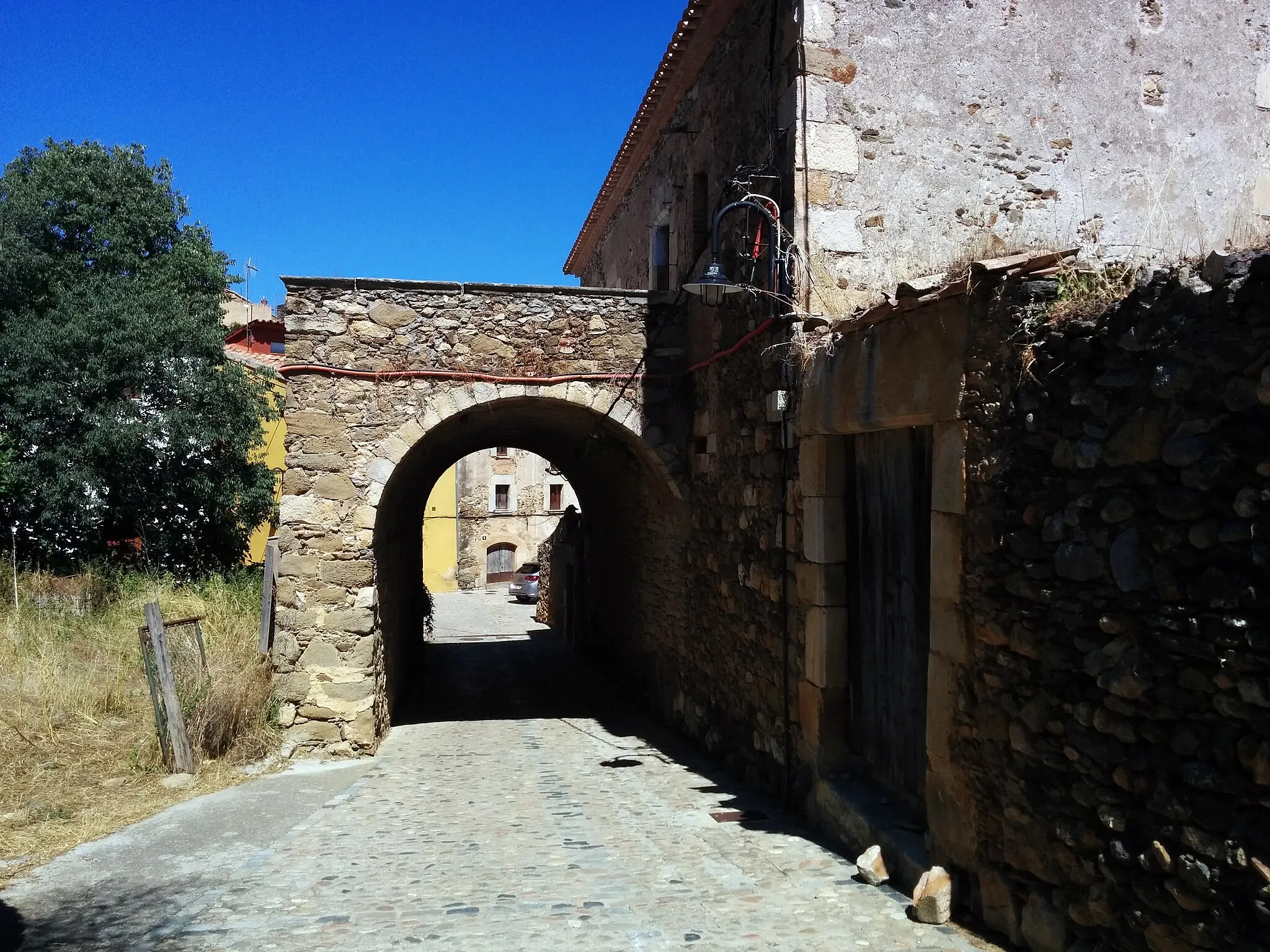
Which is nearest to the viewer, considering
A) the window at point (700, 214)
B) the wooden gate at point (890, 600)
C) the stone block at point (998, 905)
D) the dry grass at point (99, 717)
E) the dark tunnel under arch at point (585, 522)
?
the stone block at point (998, 905)

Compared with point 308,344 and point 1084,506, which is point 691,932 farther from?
point 308,344

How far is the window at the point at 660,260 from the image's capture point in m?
10.6

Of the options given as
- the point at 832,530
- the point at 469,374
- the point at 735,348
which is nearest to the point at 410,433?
the point at 469,374

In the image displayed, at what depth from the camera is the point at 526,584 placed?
27094 mm

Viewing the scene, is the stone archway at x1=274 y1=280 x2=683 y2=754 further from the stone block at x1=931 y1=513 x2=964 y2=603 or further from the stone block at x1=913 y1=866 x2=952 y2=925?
the stone block at x1=913 y1=866 x2=952 y2=925

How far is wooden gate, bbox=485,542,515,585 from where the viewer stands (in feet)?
108

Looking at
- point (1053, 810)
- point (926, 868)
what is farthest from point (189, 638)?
point (1053, 810)

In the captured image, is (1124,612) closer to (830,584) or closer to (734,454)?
(830,584)

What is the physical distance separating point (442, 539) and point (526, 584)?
138 inches

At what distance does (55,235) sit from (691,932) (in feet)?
41.2

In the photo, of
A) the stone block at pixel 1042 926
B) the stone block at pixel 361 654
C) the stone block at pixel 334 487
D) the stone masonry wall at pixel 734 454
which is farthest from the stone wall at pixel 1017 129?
the stone block at pixel 361 654

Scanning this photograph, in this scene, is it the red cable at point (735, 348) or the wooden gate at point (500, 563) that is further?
the wooden gate at point (500, 563)

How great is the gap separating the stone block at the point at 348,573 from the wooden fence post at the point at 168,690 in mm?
1411

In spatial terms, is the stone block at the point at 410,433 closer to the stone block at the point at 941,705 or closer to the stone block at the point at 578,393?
the stone block at the point at 578,393
